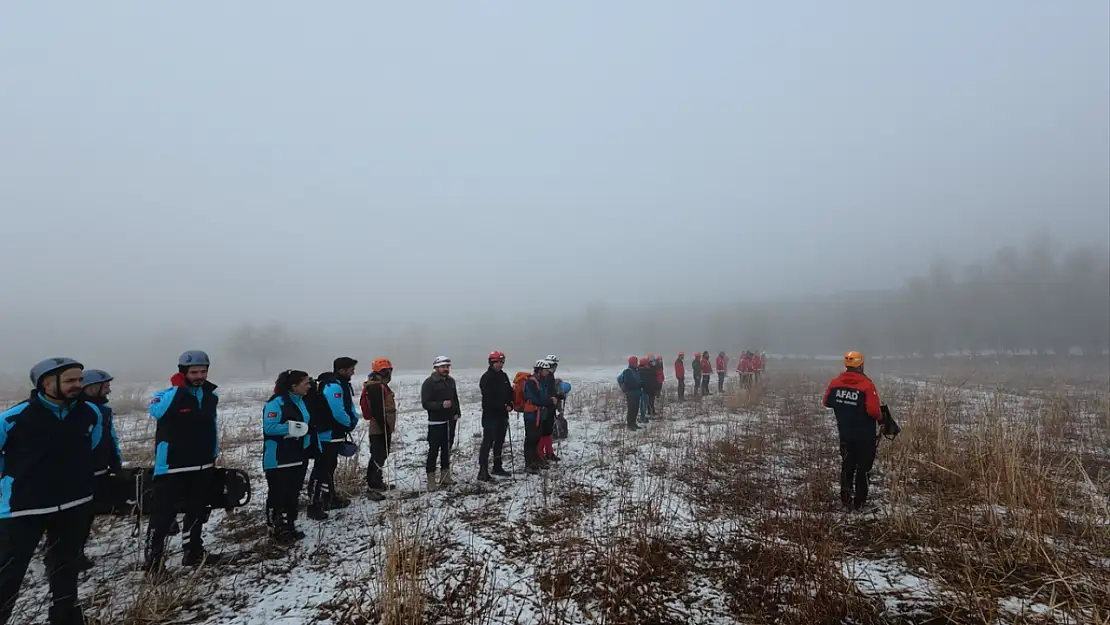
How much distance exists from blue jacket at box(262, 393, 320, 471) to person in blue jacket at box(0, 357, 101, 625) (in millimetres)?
1542

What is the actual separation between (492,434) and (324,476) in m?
2.46

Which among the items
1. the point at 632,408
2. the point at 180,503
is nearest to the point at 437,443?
the point at 180,503

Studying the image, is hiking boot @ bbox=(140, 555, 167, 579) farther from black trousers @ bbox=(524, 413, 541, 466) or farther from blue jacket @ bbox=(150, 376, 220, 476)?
black trousers @ bbox=(524, 413, 541, 466)

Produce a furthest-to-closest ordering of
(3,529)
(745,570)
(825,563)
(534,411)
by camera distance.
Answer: (534,411)
(745,570)
(825,563)
(3,529)

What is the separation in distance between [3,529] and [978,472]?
9.67 meters

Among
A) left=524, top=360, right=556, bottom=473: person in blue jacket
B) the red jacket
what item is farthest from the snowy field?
the red jacket

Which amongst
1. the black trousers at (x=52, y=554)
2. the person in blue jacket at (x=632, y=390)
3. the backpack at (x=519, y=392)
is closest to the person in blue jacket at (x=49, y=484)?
the black trousers at (x=52, y=554)

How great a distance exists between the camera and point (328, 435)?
584cm

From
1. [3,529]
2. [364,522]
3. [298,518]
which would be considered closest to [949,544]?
[364,522]

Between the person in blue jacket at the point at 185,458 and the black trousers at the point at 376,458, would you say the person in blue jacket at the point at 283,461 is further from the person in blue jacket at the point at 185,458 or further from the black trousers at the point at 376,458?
the black trousers at the point at 376,458

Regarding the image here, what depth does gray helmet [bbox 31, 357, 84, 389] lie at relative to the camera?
3264 mm

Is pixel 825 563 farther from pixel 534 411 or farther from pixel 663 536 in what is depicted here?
pixel 534 411

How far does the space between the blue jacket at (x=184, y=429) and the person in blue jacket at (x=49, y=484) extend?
2.48ft

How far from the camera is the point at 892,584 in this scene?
3.73m
